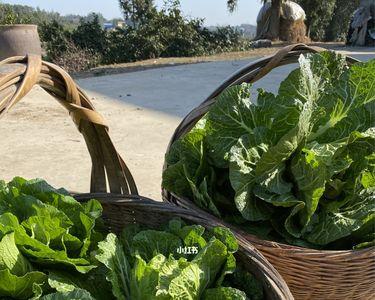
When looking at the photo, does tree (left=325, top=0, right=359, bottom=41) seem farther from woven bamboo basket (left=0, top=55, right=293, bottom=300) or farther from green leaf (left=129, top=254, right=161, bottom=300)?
green leaf (left=129, top=254, right=161, bottom=300)

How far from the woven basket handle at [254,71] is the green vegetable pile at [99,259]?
38 centimetres

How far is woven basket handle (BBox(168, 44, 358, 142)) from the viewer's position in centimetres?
136

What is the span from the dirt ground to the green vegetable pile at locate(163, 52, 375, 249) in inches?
47.0

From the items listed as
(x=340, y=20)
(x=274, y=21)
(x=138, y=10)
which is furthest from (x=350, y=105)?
(x=340, y=20)

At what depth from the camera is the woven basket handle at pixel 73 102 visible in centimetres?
105

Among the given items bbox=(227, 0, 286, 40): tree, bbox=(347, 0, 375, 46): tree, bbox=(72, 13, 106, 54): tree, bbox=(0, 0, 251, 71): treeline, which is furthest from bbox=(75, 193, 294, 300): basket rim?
bbox=(227, 0, 286, 40): tree

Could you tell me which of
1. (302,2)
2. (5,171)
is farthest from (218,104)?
(302,2)

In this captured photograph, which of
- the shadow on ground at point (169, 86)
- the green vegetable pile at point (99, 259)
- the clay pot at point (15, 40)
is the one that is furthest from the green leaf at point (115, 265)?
the clay pot at point (15, 40)

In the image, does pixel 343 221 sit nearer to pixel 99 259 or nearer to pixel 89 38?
pixel 99 259

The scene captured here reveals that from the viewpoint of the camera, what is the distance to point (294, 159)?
1252mm

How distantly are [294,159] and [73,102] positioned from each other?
594 mm

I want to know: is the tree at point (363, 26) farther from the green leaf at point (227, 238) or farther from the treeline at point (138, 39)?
the green leaf at point (227, 238)

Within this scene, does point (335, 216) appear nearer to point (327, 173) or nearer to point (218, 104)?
point (327, 173)

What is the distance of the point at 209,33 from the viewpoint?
44.0 ft
